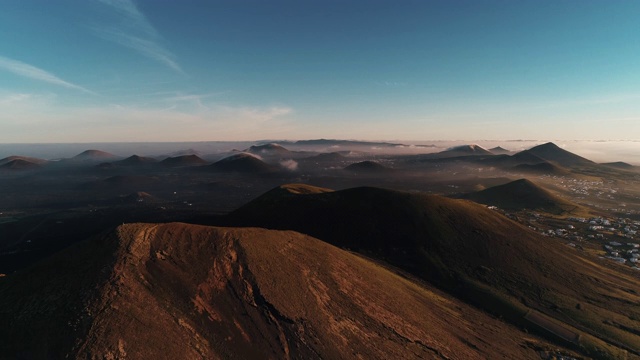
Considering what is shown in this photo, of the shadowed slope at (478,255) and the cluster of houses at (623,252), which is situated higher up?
the shadowed slope at (478,255)

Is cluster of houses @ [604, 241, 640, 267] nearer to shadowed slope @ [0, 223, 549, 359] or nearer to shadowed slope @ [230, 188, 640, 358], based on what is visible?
shadowed slope @ [230, 188, 640, 358]

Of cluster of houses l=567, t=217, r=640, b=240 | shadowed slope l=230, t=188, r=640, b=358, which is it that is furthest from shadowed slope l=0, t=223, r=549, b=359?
cluster of houses l=567, t=217, r=640, b=240

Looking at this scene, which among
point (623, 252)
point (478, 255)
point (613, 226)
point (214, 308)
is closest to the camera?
point (214, 308)

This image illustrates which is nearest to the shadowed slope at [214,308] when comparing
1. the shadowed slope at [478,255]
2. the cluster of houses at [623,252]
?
the shadowed slope at [478,255]

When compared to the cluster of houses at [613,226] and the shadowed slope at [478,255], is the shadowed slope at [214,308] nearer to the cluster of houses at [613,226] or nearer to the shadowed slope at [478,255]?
the shadowed slope at [478,255]

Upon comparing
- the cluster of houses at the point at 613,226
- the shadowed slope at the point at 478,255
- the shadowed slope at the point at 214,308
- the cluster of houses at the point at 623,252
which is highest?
the shadowed slope at the point at 214,308

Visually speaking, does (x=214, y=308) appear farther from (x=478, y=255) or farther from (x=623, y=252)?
(x=623, y=252)

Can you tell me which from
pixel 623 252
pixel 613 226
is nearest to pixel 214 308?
pixel 623 252
